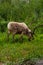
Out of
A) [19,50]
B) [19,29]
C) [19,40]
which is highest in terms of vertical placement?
[19,29]

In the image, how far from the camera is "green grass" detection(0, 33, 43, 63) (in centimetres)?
1225

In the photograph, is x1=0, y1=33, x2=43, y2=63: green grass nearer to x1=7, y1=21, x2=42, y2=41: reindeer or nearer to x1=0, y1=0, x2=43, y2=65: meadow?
x1=0, y1=0, x2=43, y2=65: meadow

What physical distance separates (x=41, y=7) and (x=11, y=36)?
809 cm

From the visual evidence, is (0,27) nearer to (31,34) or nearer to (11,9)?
(11,9)

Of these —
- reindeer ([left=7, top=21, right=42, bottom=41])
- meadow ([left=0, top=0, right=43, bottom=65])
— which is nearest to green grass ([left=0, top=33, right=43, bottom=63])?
meadow ([left=0, top=0, right=43, bottom=65])

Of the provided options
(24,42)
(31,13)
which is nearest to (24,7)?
(31,13)

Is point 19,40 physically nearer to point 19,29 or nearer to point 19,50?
point 19,29

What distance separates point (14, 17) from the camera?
24891mm

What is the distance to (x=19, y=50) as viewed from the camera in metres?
14.0

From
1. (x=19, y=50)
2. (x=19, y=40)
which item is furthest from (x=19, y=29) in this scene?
(x=19, y=50)

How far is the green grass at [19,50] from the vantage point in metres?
12.3

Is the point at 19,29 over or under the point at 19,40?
over

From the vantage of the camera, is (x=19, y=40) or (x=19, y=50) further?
(x=19, y=40)

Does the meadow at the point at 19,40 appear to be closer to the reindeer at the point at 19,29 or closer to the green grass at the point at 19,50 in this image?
the green grass at the point at 19,50
